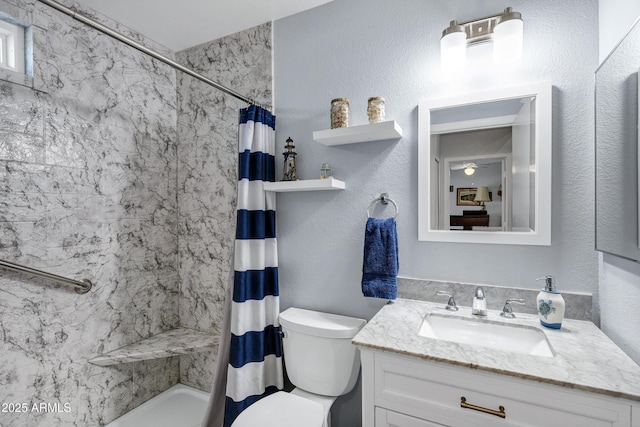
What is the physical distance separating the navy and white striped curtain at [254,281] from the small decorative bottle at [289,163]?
0.11m

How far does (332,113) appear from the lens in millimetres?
1545

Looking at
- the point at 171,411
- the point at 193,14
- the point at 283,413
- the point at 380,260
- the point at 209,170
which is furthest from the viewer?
the point at 209,170

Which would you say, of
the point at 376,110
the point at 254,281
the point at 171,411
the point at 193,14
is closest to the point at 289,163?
the point at 376,110

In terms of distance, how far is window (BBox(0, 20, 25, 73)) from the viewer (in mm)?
1444

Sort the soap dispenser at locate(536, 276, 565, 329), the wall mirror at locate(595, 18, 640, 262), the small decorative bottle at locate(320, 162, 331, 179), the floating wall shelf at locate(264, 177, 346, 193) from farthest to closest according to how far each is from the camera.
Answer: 1. the small decorative bottle at locate(320, 162, 331, 179)
2. the floating wall shelf at locate(264, 177, 346, 193)
3. the soap dispenser at locate(536, 276, 565, 329)
4. the wall mirror at locate(595, 18, 640, 262)

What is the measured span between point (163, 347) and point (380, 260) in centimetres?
147

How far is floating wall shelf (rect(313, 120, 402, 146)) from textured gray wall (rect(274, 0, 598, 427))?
7 centimetres

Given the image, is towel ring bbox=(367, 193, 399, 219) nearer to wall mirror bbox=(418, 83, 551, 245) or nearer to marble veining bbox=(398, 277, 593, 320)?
wall mirror bbox=(418, 83, 551, 245)

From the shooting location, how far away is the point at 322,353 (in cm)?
146

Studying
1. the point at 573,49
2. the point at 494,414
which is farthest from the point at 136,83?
the point at 494,414

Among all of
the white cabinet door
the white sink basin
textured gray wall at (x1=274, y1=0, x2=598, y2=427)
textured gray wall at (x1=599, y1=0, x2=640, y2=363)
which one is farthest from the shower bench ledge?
textured gray wall at (x1=599, y1=0, x2=640, y2=363)

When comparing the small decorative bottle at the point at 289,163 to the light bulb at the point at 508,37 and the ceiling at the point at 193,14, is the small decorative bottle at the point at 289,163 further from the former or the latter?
the light bulb at the point at 508,37

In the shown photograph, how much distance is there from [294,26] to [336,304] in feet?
5.43

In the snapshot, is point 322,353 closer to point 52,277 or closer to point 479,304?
point 479,304
